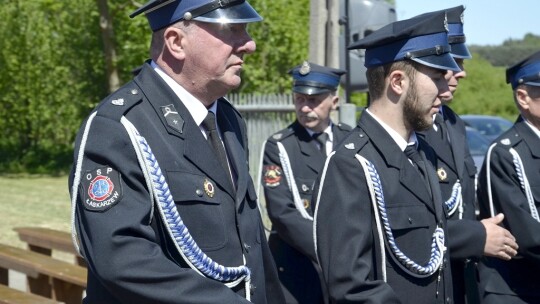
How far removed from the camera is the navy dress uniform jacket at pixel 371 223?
3689mm

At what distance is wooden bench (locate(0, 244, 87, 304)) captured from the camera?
6902 mm

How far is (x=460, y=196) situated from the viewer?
5.04 meters

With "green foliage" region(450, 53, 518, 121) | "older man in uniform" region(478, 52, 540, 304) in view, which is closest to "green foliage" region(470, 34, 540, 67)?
"green foliage" region(450, 53, 518, 121)

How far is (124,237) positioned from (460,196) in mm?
2568

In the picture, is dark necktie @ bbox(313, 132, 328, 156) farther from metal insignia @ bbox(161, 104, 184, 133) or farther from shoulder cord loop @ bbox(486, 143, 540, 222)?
metal insignia @ bbox(161, 104, 184, 133)

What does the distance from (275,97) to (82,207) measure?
7414 millimetres

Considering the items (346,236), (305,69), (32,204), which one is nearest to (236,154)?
(346,236)

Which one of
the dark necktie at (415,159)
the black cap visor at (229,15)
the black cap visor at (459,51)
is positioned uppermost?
the black cap visor at (459,51)

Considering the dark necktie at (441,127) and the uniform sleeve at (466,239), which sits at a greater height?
the dark necktie at (441,127)

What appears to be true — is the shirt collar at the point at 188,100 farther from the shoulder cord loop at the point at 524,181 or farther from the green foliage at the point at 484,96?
the green foliage at the point at 484,96

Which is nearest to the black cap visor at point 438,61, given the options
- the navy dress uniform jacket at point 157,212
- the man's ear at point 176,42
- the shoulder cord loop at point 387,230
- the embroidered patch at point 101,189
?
the shoulder cord loop at point 387,230

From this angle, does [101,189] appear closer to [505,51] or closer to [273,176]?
[273,176]

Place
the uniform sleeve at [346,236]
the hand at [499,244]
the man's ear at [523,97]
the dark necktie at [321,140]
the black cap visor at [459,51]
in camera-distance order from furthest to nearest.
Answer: the dark necktie at [321,140], the man's ear at [523,97], the black cap visor at [459,51], the hand at [499,244], the uniform sleeve at [346,236]

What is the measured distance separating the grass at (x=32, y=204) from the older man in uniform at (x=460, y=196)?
8004 mm
